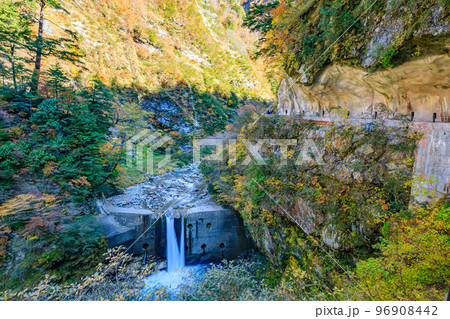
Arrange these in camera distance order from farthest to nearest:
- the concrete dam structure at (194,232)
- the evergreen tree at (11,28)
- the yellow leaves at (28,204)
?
the concrete dam structure at (194,232)
the evergreen tree at (11,28)
the yellow leaves at (28,204)

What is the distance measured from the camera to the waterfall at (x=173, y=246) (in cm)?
1310

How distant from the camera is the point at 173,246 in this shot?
1326cm

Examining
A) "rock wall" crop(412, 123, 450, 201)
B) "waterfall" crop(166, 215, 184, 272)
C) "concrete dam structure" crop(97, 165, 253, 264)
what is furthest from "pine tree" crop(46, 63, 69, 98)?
"rock wall" crop(412, 123, 450, 201)

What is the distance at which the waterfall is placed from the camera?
1310 cm

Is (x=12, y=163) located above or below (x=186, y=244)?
above

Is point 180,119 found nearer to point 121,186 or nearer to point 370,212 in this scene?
point 121,186

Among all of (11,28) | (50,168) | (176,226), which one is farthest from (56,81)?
(176,226)

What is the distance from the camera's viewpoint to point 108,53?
25.5 m

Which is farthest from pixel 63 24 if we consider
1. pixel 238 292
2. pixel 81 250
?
pixel 238 292

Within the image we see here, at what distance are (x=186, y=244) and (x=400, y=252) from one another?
11814 millimetres

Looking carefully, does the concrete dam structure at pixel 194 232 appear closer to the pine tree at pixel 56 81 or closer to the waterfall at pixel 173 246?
the waterfall at pixel 173 246

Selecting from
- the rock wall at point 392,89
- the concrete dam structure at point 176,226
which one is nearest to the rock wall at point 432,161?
the rock wall at point 392,89

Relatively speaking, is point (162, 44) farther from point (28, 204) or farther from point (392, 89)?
point (392, 89)

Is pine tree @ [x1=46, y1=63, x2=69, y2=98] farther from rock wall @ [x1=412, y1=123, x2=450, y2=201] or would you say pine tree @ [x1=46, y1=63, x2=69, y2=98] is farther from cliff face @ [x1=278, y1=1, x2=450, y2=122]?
rock wall @ [x1=412, y1=123, x2=450, y2=201]
